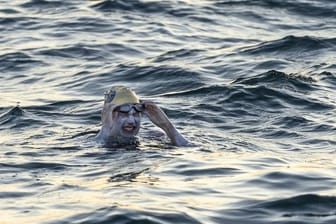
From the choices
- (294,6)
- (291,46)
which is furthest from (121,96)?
(294,6)

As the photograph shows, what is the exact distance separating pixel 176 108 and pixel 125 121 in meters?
2.75

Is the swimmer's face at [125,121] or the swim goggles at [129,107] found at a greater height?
the swim goggles at [129,107]

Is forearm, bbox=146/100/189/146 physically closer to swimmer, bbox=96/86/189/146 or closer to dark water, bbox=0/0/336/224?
swimmer, bbox=96/86/189/146

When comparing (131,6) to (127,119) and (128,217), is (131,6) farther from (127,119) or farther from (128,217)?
(128,217)

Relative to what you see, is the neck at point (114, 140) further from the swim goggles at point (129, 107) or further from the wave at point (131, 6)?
the wave at point (131, 6)

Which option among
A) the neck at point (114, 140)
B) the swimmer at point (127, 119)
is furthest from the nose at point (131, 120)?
the neck at point (114, 140)

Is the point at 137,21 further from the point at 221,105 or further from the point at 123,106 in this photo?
the point at 123,106

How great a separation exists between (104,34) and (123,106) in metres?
8.57

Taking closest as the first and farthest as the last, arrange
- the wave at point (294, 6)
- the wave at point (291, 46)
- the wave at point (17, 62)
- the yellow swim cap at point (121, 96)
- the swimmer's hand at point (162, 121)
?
the swimmer's hand at point (162, 121), the yellow swim cap at point (121, 96), the wave at point (17, 62), the wave at point (291, 46), the wave at point (294, 6)

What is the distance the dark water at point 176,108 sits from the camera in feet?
39.1

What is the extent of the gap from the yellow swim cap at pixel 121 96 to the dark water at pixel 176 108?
25.9 inches

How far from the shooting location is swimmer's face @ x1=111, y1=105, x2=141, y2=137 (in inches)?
606

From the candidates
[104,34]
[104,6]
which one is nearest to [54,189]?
[104,34]

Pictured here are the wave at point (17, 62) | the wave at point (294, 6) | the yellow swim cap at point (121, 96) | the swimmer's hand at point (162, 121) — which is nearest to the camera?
the swimmer's hand at point (162, 121)
